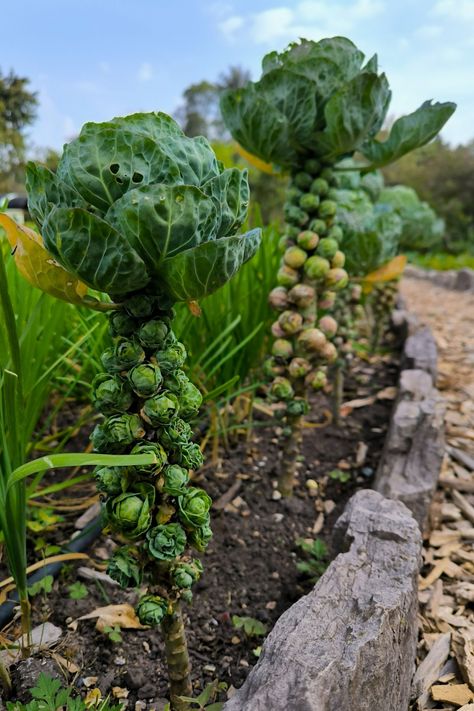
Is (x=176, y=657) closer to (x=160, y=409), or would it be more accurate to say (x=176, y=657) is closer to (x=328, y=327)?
(x=160, y=409)

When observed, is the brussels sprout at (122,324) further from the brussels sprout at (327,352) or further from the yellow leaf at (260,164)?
the yellow leaf at (260,164)

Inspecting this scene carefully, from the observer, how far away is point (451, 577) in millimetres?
1356

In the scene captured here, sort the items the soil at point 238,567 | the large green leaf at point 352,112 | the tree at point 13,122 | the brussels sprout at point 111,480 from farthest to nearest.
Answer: the tree at point 13,122
the large green leaf at point 352,112
the soil at point 238,567
the brussels sprout at point 111,480

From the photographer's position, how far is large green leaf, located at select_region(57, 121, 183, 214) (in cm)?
64

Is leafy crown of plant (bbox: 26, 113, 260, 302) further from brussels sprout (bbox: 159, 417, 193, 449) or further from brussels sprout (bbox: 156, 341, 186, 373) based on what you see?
brussels sprout (bbox: 159, 417, 193, 449)

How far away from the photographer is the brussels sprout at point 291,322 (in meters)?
1.35

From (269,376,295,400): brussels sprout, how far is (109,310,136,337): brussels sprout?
707 millimetres

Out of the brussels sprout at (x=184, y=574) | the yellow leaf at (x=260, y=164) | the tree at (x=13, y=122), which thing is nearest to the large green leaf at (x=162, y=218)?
the brussels sprout at (x=184, y=574)

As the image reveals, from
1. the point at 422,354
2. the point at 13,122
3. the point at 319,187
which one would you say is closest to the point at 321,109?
the point at 319,187

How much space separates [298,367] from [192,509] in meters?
0.69

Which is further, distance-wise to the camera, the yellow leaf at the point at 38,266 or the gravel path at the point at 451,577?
the gravel path at the point at 451,577

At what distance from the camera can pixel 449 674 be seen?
1.05 meters

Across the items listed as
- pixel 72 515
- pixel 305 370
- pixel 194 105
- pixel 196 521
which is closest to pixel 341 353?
pixel 305 370

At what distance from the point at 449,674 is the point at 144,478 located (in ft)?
2.57
